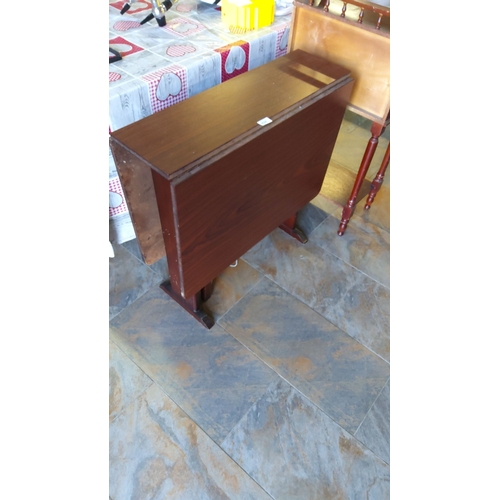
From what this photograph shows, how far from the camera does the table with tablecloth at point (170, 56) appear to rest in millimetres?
1146

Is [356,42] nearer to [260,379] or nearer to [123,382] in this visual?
[260,379]

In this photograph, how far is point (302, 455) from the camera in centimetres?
114

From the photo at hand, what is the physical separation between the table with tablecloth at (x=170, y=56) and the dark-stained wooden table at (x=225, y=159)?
134 mm

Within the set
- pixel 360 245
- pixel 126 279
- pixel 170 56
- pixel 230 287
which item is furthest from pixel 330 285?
pixel 170 56

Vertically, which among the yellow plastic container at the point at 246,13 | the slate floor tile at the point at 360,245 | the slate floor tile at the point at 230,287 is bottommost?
the slate floor tile at the point at 360,245

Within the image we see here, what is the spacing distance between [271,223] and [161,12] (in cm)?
82

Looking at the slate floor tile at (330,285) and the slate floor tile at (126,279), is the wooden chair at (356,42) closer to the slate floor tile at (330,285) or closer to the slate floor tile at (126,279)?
the slate floor tile at (330,285)

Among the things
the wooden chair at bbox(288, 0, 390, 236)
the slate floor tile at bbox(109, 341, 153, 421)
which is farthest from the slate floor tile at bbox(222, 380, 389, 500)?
the wooden chair at bbox(288, 0, 390, 236)

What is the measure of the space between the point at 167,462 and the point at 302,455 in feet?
1.27

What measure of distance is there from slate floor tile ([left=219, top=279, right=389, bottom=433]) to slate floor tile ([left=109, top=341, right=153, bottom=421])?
33 centimetres

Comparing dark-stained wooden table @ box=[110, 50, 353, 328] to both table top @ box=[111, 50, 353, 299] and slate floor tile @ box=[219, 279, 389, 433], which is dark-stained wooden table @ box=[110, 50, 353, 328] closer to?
table top @ box=[111, 50, 353, 299]

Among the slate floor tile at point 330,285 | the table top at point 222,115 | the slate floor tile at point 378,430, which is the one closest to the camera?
the table top at point 222,115

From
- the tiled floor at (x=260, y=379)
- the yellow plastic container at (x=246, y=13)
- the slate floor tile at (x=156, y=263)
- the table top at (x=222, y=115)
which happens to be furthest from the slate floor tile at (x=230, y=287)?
the yellow plastic container at (x=246, y=13)
